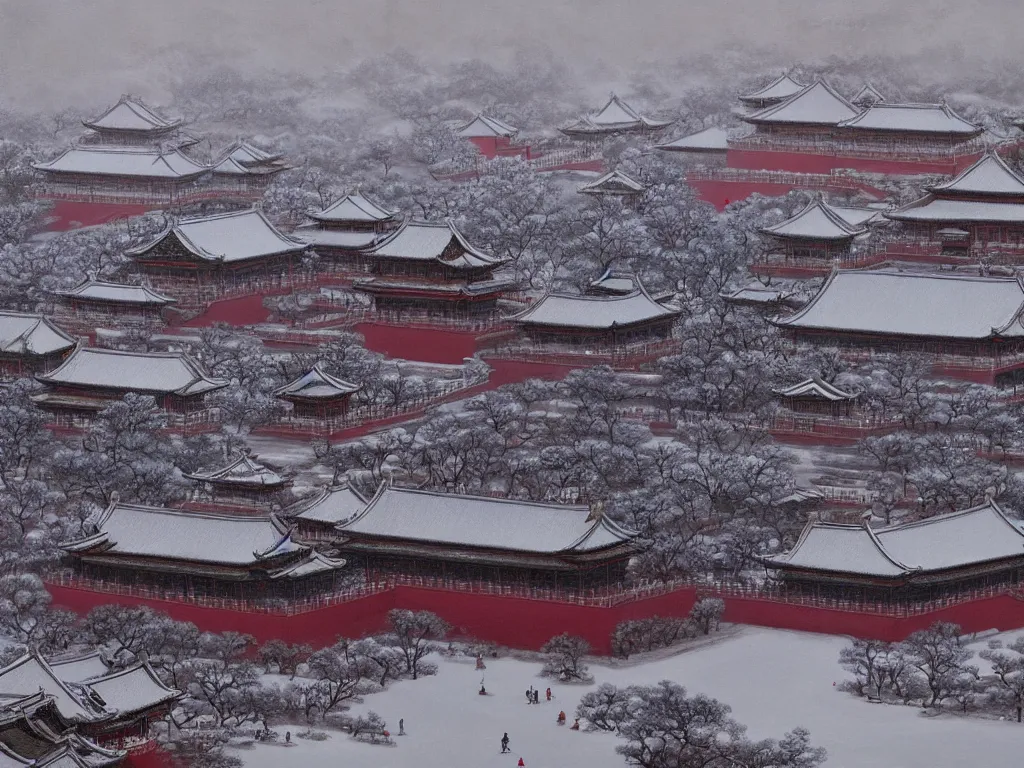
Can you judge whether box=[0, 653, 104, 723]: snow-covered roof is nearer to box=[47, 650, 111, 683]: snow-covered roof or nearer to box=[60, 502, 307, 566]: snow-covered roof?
box=[47, 650, 111, 683]: snow-covered roof

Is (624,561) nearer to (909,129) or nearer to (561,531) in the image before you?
(561,531)

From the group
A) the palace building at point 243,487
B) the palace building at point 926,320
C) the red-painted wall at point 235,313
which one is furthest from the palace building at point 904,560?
the red-painted wall at point 235,313

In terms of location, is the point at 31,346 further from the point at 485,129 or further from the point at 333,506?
the point at 485,129

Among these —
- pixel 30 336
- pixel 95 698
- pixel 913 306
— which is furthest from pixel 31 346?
pixel 913 306

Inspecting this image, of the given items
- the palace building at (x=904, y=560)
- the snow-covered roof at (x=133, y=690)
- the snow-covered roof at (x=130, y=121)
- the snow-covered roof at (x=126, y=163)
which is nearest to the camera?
the snow-covered roof at (x=133, y=690)

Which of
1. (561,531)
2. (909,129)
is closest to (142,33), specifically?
(909,129)

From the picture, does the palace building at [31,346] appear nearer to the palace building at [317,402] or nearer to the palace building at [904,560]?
the palace building at [317,402]
